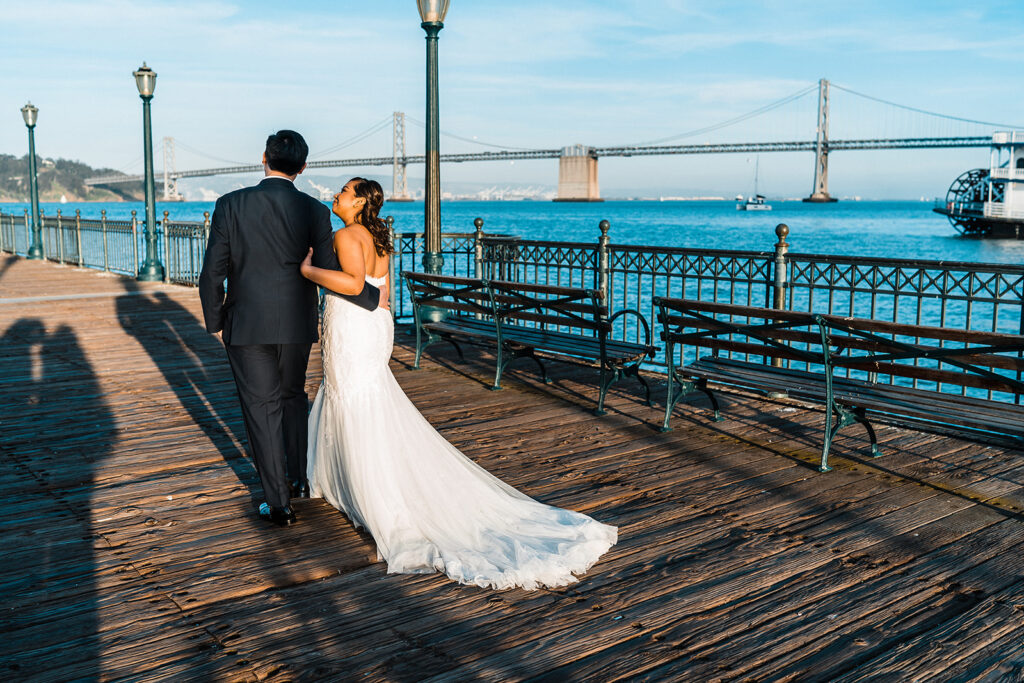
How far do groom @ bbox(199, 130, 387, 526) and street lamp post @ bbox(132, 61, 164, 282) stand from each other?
12675mm

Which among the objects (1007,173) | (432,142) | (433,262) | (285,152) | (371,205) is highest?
(1007,173)

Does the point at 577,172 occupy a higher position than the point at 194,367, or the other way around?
the point at 577,172

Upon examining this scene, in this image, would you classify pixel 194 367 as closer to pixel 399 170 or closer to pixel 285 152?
pixel 285 152

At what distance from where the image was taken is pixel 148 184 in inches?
630

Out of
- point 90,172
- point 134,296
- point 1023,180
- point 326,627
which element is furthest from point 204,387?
point 90,172

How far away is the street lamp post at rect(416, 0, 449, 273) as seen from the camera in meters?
8.62

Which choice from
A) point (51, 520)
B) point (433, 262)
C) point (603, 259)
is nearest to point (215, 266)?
point (51, 520)

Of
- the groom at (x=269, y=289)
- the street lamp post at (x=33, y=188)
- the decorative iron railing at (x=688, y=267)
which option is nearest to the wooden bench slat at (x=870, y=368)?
the decorative iron railing at (x=688, y=267)

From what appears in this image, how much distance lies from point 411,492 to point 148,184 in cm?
1416

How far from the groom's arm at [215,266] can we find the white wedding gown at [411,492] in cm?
48

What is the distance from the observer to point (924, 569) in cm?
343

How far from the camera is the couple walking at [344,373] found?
370 centimetres

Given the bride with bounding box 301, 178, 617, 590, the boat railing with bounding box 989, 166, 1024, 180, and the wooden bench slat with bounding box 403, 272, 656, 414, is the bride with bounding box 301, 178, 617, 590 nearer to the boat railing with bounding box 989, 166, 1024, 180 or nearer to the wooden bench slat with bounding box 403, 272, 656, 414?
the wooden bench slat with bounding box 403, 272, 656, 414

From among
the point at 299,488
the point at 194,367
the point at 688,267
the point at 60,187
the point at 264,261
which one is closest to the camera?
the point at 264,261
